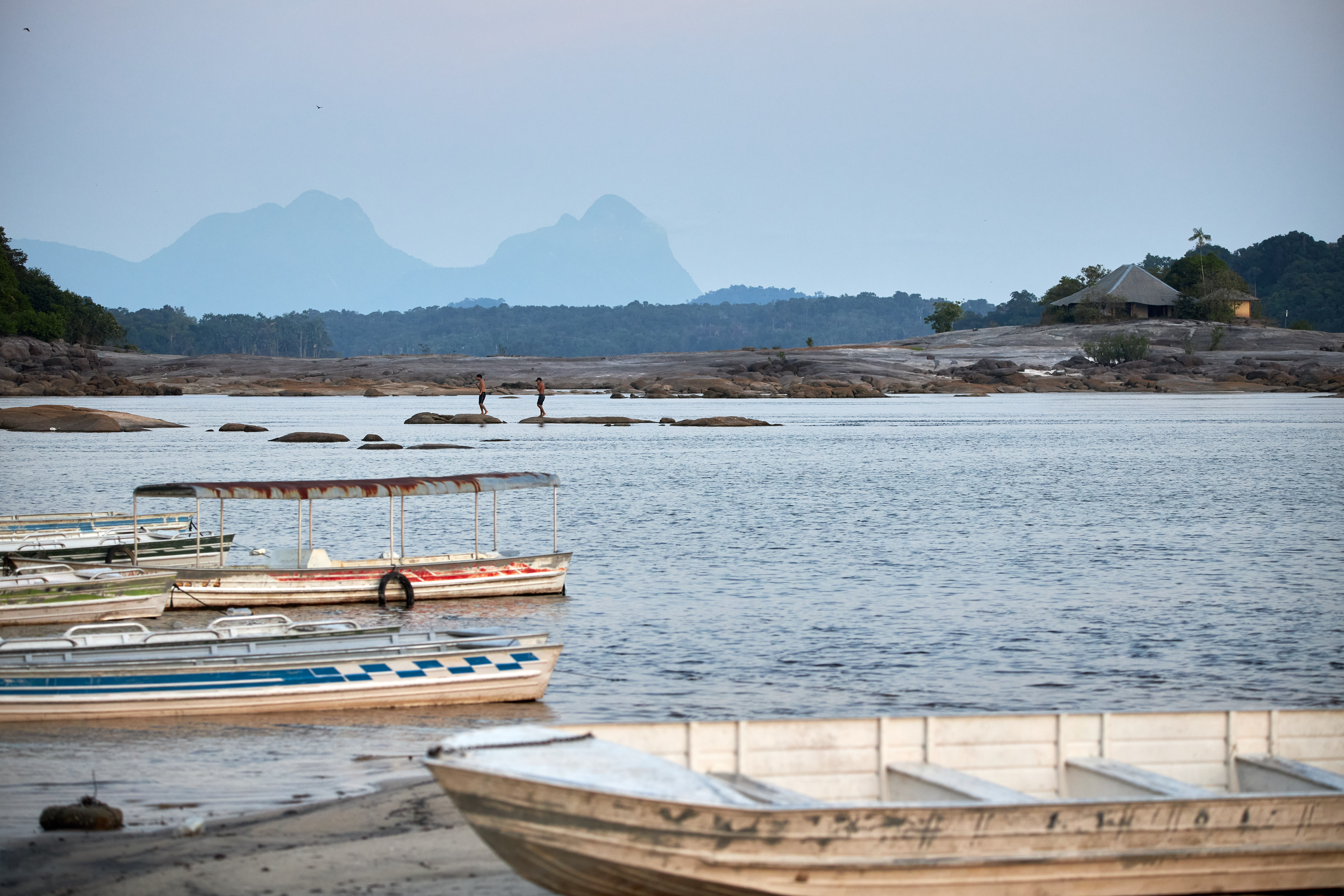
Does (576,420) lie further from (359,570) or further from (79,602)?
(79,602)

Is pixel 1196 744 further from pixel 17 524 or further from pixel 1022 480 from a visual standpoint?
pixel 1022 480

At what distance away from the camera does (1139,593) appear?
23297mm

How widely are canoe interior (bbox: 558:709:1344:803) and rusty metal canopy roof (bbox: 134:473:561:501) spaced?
12598mm

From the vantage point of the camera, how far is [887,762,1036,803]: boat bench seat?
776cm

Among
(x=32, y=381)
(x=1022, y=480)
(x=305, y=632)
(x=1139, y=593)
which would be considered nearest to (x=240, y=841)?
(x=305, y=632)

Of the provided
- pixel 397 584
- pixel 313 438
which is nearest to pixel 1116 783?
pixel 397 584

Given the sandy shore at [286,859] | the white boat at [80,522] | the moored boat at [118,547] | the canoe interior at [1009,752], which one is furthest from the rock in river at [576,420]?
the canoe interior at [1009,752]

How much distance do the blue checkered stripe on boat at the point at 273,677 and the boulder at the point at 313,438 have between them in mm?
49548

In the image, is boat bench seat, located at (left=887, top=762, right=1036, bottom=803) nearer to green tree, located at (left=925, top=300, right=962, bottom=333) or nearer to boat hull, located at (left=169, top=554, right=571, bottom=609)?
boat hull, located at (left=169, top=554, right=571, bottom=609)

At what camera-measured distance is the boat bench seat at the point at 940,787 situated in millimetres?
7758

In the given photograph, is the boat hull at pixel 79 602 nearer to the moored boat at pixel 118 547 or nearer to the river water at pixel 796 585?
the river water at pixel 796 585

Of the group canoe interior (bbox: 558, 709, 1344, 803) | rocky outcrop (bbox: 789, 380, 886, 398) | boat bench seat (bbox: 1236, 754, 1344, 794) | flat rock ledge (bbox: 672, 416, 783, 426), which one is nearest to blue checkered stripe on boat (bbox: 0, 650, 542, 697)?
canoe interior (bbox: 558, 709, 1344, 803)

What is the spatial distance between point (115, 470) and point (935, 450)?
123ft

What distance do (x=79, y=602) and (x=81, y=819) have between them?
921 cm
